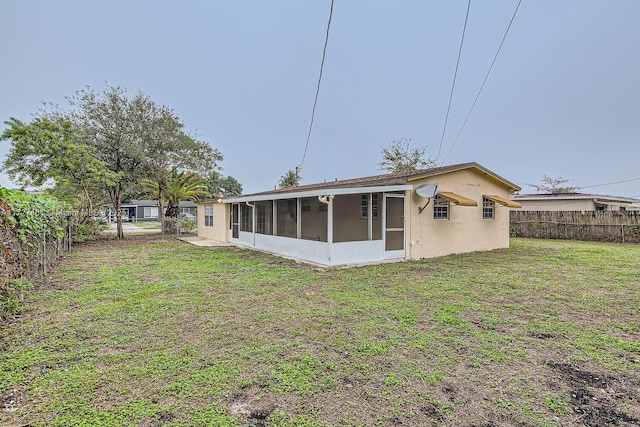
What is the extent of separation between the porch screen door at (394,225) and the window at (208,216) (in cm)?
1146

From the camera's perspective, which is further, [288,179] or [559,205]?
[288,179]

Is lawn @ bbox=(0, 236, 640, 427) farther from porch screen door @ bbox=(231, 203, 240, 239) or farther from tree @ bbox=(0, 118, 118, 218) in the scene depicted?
tree @ bbox=(0, 118, 118, 218)

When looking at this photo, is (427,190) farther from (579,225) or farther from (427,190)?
(579,225)

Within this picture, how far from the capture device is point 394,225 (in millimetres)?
9836

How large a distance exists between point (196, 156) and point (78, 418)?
18.5m

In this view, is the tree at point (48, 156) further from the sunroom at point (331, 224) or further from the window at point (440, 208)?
the window at point (440, 208)

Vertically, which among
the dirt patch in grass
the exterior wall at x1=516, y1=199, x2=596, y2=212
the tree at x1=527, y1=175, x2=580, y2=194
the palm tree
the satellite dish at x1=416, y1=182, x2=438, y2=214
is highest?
the tree at x1=527, y1=175, x2=580, y2=194

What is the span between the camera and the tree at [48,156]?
12.4m

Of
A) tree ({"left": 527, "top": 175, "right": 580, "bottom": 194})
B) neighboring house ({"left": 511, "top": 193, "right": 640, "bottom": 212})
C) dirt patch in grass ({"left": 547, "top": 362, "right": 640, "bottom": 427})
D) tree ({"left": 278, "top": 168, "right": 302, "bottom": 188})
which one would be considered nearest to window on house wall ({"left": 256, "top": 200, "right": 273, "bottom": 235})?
dirt patch in grass ({"left": 547, "top": 362, "right": 640, "bottom": 427})

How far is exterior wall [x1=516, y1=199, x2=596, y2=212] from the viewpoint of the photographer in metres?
17.5

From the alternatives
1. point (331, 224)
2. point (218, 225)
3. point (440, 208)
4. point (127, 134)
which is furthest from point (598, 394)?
point (127, 134)

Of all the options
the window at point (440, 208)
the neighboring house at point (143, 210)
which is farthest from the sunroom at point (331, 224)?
the neighboring house at point (143, 210)

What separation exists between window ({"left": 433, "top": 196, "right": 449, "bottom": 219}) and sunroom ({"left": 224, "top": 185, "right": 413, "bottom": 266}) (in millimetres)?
Result: 1497

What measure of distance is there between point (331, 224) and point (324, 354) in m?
5.32
